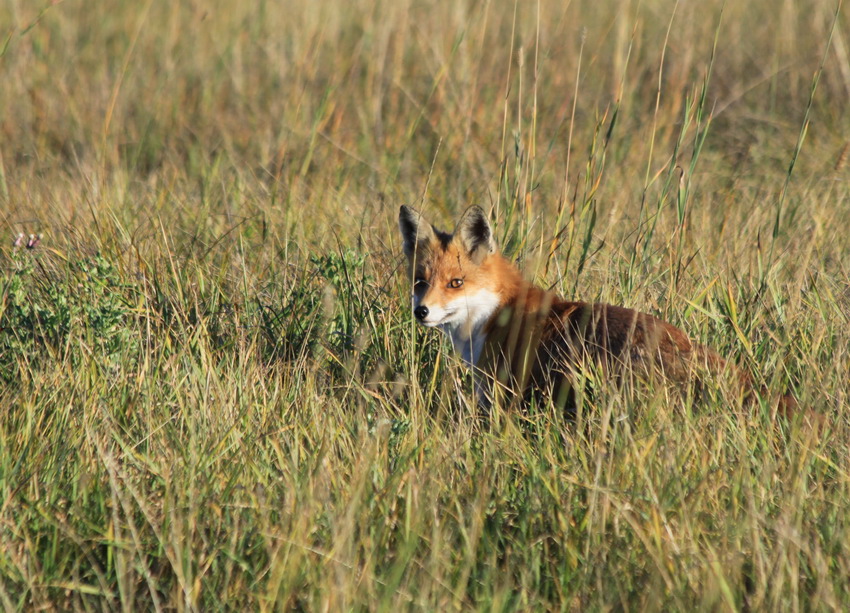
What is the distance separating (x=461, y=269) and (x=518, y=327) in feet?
1.65

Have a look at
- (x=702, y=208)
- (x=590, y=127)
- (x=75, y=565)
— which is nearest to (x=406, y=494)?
(x=75, y=565)

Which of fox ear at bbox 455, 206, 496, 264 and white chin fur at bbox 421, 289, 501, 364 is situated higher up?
fox ear at bbox 455, 206, 496, 264

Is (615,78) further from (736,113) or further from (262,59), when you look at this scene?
(262,59)


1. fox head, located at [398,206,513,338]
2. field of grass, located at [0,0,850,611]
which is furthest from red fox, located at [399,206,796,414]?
field of grass, located at [0,0,850,611]

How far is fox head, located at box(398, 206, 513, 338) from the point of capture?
4.43m

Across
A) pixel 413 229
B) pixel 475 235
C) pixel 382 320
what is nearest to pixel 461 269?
pixel 475 235

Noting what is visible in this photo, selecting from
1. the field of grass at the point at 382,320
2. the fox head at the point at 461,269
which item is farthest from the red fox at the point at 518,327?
the field of grass at the point at 382,320

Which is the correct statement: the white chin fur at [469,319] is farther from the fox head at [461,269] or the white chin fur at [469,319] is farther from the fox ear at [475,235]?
the fox ear at [475,235]

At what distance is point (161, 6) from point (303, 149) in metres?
3.01

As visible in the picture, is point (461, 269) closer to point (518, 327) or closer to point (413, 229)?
point (413, 229)

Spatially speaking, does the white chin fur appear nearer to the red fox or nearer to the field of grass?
the red fox

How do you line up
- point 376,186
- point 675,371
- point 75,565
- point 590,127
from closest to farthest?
point 75,565 → point 675,371 → point 376,186 → point 590,127

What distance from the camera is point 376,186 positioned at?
6.25 m

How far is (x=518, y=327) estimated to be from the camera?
411cm
